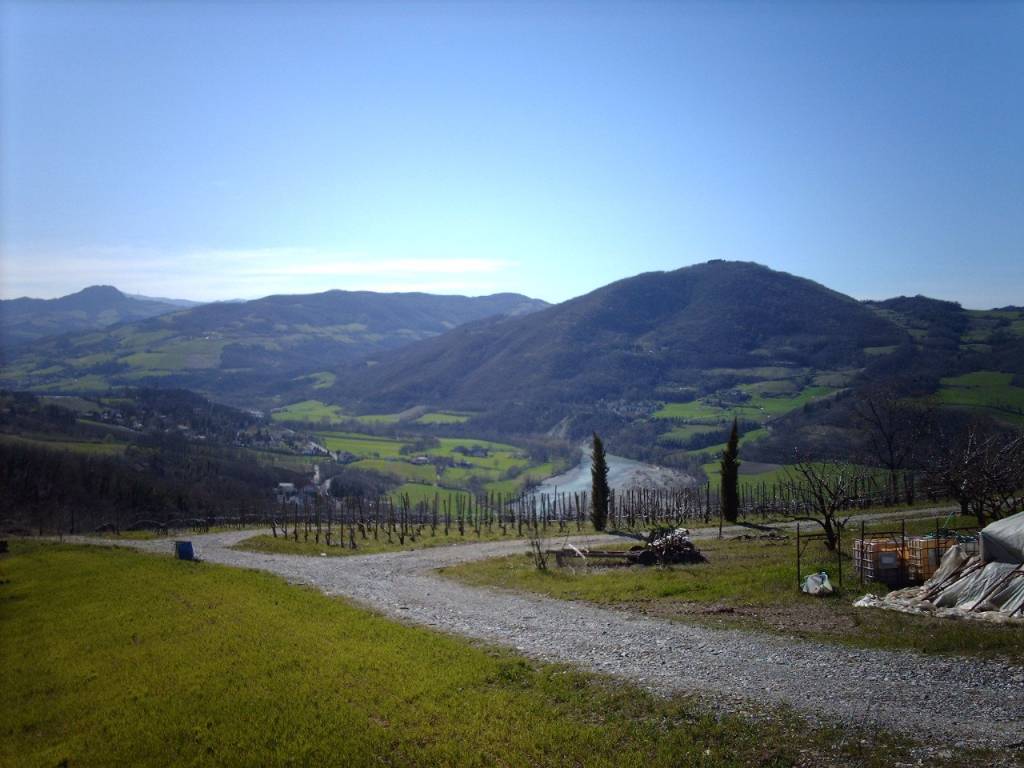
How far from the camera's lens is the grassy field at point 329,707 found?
9766mm

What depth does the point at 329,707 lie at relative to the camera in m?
11.6

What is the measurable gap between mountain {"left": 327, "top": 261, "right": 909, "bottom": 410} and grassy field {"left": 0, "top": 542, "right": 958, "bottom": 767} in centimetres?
11806

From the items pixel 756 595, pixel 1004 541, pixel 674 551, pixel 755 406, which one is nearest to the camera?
pixel 1004 541

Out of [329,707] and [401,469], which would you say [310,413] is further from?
[329,707]

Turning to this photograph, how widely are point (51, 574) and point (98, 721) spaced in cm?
1983

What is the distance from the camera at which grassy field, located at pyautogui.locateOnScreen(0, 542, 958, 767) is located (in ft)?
32.0

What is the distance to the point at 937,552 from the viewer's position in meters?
17.5

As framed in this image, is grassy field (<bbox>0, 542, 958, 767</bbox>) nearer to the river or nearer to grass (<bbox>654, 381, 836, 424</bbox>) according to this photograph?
the river

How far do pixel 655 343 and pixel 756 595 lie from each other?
471 ft

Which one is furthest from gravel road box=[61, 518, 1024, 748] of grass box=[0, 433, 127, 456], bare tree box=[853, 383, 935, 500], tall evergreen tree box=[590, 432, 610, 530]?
grass box=[0, 433, 127, 456]

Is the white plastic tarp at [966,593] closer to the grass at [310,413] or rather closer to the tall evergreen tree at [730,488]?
the tall evergreen tree at [730,488]

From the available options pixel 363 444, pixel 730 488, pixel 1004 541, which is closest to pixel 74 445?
pixel 363 444

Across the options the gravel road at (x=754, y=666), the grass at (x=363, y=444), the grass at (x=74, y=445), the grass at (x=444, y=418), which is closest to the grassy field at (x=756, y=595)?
the gravel road at (x=754, y=666)

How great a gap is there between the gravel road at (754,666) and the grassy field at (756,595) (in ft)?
2.66
